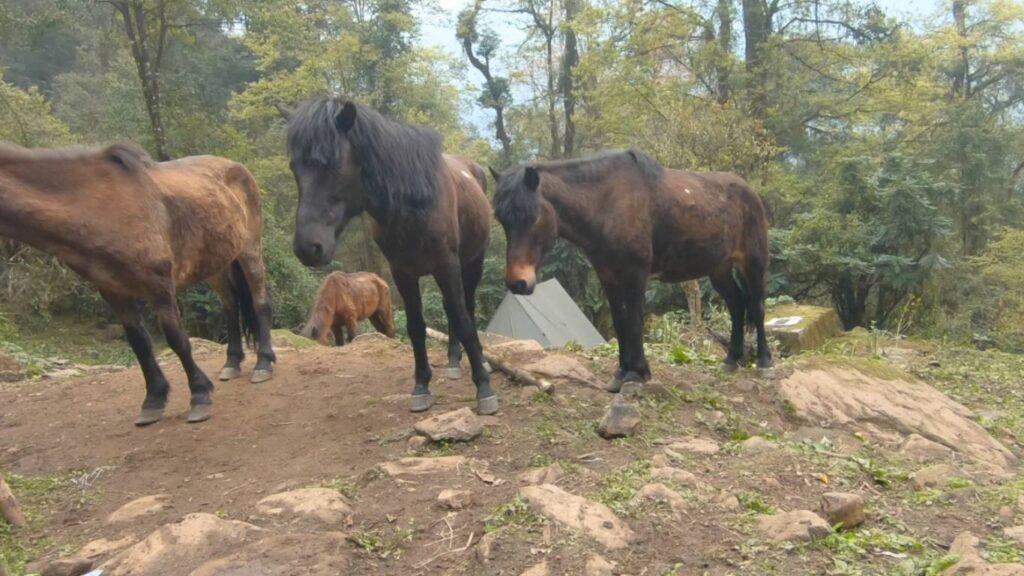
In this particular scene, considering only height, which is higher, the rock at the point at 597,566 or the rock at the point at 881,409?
the rock at the point at 597,566

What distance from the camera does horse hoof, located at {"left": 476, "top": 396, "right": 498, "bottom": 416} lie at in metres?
4.72

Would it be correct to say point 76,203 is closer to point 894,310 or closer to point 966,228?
point 894,310

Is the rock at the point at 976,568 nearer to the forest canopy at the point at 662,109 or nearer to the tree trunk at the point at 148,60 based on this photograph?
the forest canopy at the point at 662,109

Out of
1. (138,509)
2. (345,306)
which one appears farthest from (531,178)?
(345,306)

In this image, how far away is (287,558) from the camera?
2.79 meters

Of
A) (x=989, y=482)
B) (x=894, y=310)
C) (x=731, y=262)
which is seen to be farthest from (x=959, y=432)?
(x=894, y=310)

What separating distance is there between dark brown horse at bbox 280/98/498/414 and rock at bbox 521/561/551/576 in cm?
205

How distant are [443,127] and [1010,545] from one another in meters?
26.0

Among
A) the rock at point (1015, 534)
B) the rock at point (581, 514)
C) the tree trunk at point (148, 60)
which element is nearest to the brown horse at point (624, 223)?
the rock at point (581, 514)

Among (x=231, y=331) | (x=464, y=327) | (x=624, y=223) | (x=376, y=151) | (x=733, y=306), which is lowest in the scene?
Result: (x=733, y=306)

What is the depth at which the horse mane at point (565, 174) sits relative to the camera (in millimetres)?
4996

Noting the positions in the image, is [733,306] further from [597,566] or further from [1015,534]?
[597,566]

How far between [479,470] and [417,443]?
596 mm

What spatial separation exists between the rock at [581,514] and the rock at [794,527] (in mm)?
586
